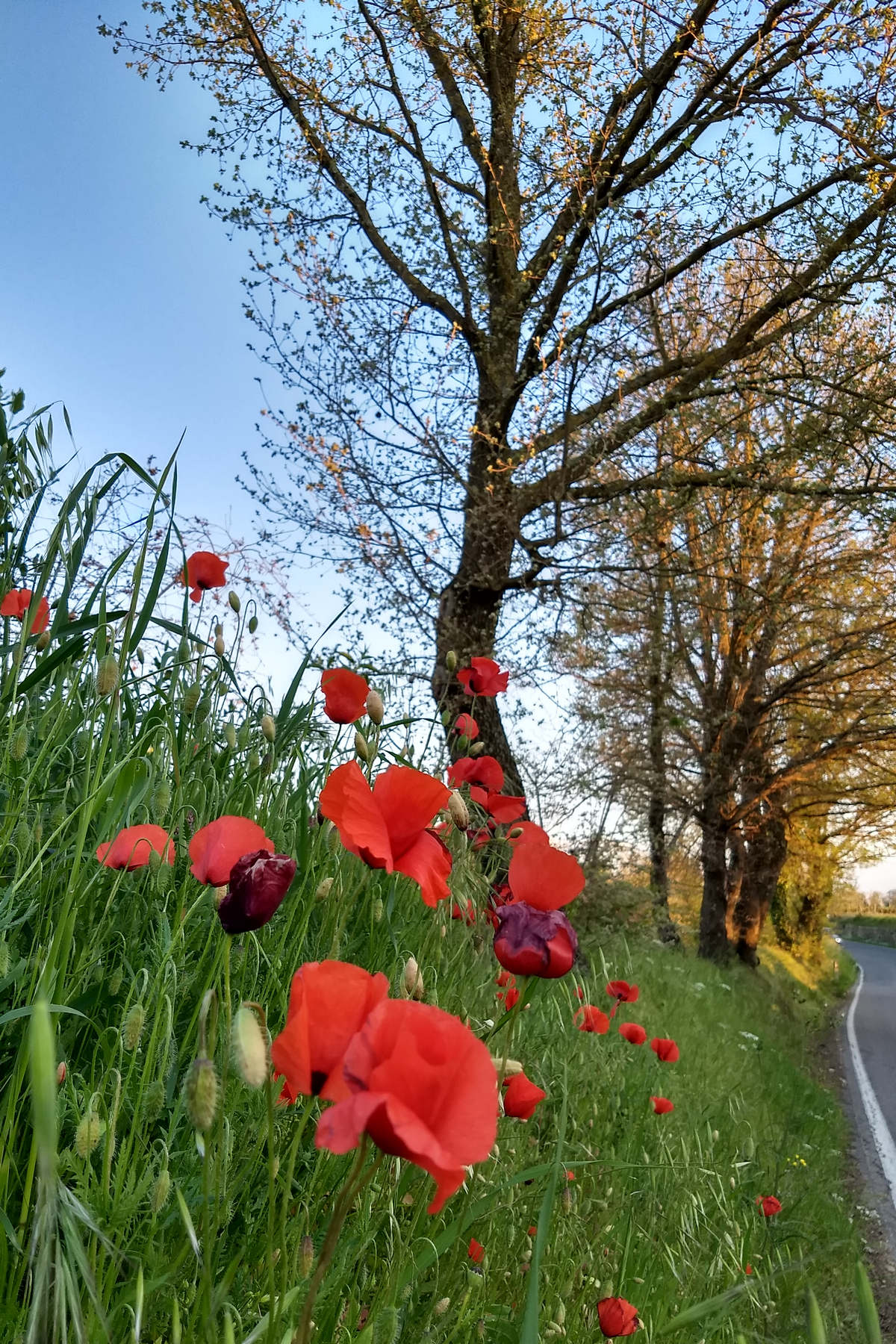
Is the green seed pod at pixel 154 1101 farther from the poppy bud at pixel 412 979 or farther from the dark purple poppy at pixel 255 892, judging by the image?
the poppy bud at pixel 412 979

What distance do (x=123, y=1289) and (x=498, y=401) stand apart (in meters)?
6.93

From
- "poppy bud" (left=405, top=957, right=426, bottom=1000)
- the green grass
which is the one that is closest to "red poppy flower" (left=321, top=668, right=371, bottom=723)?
the green grass

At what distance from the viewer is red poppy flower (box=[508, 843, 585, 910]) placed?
117 cm

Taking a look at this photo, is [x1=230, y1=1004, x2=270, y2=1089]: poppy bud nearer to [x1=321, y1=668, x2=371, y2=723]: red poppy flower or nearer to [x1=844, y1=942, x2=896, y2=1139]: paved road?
[x1=321, y1=668, x2=371, y2=723]: red poppy flower

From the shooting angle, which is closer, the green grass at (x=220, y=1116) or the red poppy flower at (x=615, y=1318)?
the green grass at (x=220, y=1116)

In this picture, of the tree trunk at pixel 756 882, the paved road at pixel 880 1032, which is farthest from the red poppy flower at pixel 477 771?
the tree trunk at pixel 756 882

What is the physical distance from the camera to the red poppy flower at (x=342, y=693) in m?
1.76

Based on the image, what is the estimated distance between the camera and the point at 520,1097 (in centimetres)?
162

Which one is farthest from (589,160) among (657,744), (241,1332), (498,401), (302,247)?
(657,744)

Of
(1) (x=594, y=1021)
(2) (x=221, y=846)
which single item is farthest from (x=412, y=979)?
(1) (x=594, y=1021)

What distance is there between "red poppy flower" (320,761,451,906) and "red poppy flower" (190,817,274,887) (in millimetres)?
117

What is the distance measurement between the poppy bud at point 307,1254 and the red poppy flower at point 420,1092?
0.28 metres

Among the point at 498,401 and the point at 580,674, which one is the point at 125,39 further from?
the point at 580,674

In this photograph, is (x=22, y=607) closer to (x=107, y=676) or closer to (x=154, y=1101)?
(x=107, y=676)
